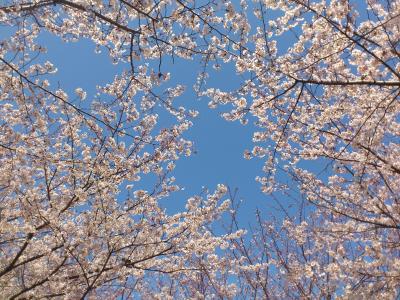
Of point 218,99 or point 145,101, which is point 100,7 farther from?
point 145,101

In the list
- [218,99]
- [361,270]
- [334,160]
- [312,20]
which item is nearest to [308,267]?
[361,270]

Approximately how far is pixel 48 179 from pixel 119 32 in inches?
147

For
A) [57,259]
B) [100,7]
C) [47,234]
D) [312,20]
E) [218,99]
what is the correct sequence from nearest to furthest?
1. [100,7]
2. [312,20]
3. [218,99]
4. [57,259]
5. [47,234]

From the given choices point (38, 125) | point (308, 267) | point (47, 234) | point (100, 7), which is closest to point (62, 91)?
A: point (38, 125)

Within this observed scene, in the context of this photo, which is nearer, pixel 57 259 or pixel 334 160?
pixel 334 160

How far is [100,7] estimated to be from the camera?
4.19 meters

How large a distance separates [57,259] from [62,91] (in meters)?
3.11

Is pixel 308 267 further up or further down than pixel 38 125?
further down

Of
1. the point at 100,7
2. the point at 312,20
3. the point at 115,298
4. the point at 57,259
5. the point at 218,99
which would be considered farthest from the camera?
the point at 115,298

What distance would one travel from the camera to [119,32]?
513 cm

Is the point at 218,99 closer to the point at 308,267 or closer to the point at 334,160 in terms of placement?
the point at 334,160

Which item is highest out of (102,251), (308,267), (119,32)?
(119,32)

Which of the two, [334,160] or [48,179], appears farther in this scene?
[48,179]

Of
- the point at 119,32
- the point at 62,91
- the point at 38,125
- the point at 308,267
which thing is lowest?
the point at 308,267
